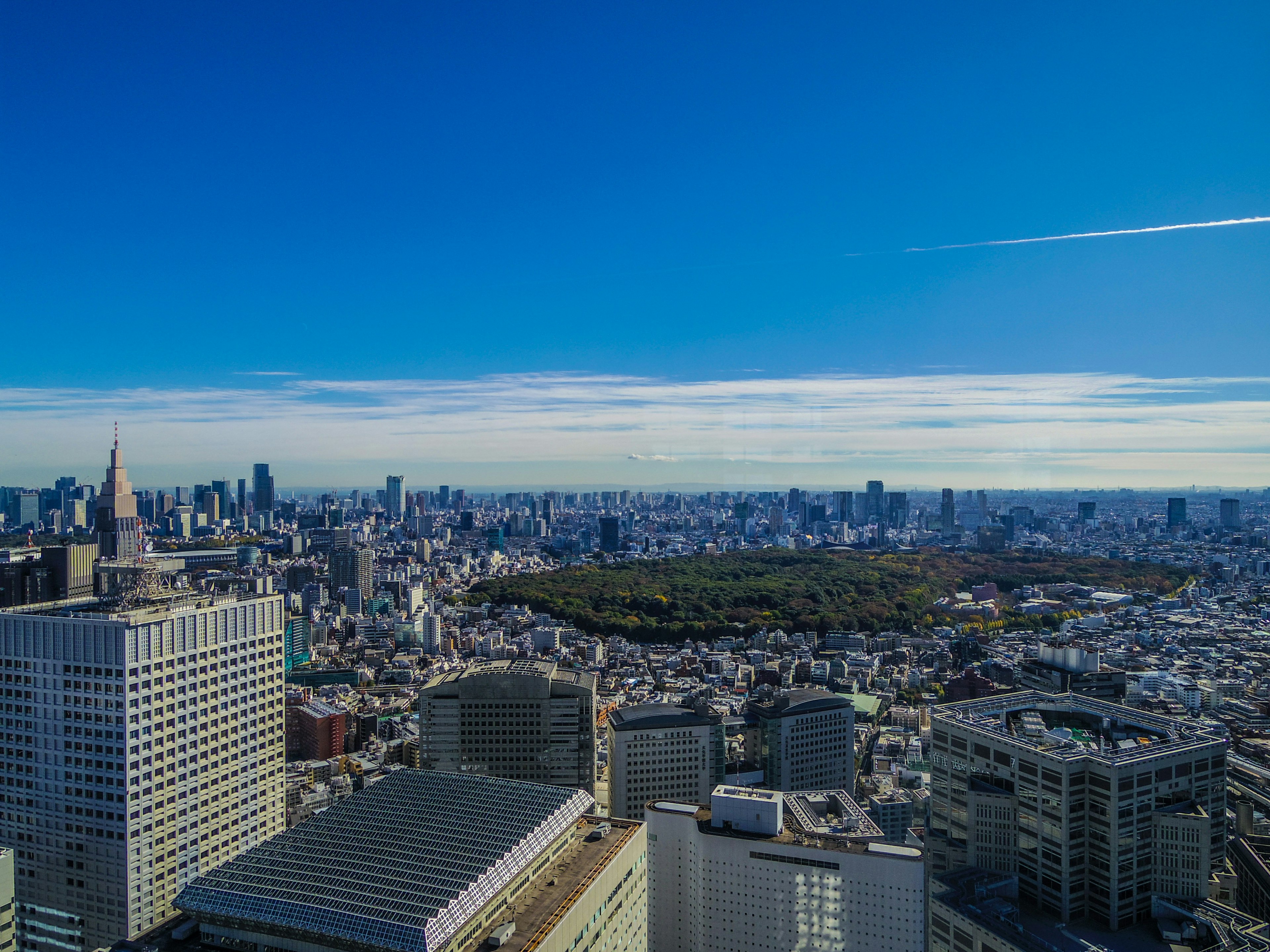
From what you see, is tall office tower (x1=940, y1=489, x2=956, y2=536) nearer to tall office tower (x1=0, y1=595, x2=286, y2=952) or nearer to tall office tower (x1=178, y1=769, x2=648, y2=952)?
tall office tower (x1=178, y1=769, x2=648, y2=952)

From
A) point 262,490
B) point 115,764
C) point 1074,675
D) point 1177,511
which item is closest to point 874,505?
point 1177,511

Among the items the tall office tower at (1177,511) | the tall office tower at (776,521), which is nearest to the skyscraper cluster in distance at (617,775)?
the tall office tower at (1177,511)

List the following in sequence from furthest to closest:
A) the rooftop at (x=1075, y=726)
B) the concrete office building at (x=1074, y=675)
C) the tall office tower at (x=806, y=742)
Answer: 1. the concrete office building at (x=1074, y=675)
2. the tall office tower at (x=806, y=742)
3. the rooftop at (x=1075, y=726)

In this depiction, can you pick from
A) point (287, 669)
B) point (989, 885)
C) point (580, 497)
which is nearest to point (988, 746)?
point (989, 885)

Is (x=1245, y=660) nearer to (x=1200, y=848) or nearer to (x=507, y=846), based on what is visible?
(x=1200, y=848)

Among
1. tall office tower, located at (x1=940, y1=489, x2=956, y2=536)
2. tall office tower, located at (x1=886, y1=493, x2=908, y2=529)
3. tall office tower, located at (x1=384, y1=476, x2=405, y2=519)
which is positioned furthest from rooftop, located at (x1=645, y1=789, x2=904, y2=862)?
tall office tower, located at (x1=384, y1=476, x2=405, y2=519)

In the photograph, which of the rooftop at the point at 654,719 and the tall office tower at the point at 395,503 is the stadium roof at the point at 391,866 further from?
the tall office tower at the point at 395,503
